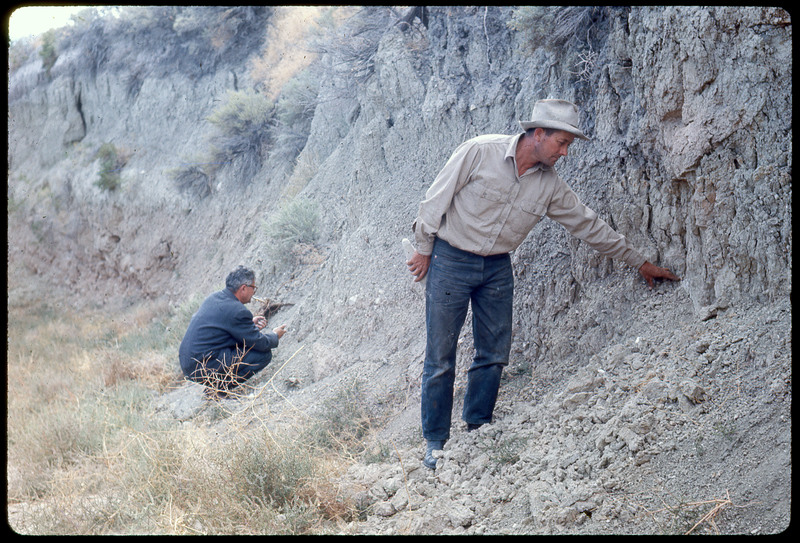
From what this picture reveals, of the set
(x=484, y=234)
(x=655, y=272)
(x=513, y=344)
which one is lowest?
(x=513, y=344)

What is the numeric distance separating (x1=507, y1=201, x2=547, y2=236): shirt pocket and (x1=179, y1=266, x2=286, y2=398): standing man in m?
3.31

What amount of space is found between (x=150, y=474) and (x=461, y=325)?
2151mm

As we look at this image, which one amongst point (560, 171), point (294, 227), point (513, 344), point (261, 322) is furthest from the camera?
point (294, 227)

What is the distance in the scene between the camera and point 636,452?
317 centimetres

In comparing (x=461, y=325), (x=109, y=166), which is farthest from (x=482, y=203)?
(x=109, y=166)

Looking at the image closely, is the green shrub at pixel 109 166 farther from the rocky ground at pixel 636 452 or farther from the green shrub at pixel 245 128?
the rocky ground at pixel 636 452

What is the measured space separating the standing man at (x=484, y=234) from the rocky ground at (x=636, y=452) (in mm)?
339

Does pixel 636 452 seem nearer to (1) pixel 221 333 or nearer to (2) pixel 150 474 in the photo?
(2) pixel 150 474

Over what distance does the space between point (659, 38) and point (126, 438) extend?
490cm

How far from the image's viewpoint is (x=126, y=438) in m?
4.86

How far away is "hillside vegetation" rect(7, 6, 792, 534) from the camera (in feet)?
10.4

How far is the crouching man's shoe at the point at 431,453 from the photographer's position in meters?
3.83

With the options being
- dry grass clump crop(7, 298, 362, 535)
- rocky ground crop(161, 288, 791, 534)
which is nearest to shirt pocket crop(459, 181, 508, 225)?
rocky ground crop(161, 288, 791, 534)

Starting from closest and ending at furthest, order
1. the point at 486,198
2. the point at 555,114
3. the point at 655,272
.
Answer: the point at 555,114 → the point at 486,198 → the point at 655,272
